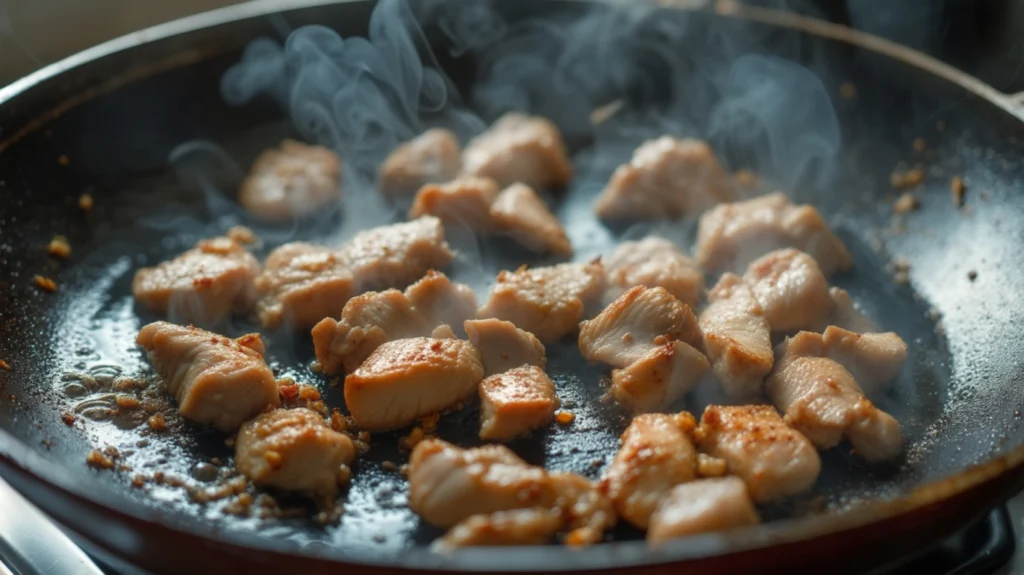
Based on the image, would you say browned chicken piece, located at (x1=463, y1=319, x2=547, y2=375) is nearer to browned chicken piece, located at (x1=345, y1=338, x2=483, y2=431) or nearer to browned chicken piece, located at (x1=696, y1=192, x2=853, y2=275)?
browned chicken piece, located at (x1=345, y1=338, x2=483, y2=431)

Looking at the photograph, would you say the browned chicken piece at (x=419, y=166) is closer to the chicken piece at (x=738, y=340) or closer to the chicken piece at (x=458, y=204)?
the chicken piece at (x=458, y=204)

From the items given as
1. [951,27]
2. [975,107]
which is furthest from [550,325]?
[951,27]

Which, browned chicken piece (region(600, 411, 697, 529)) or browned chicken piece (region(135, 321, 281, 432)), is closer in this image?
browned chicken piece (region(600, 411, 697, 529))

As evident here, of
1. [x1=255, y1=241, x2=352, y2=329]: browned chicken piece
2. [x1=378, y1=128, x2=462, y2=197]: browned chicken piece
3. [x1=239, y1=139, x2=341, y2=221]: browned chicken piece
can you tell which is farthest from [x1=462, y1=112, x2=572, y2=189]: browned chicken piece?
[x1=255, y1=241, x2=352, y2=329]: browned chicken piece

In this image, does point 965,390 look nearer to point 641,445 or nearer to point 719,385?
point 719,385

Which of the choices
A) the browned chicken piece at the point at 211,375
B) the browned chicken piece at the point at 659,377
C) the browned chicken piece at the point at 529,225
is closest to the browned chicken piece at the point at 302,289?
the browned chicken piece at the point at 211,375
